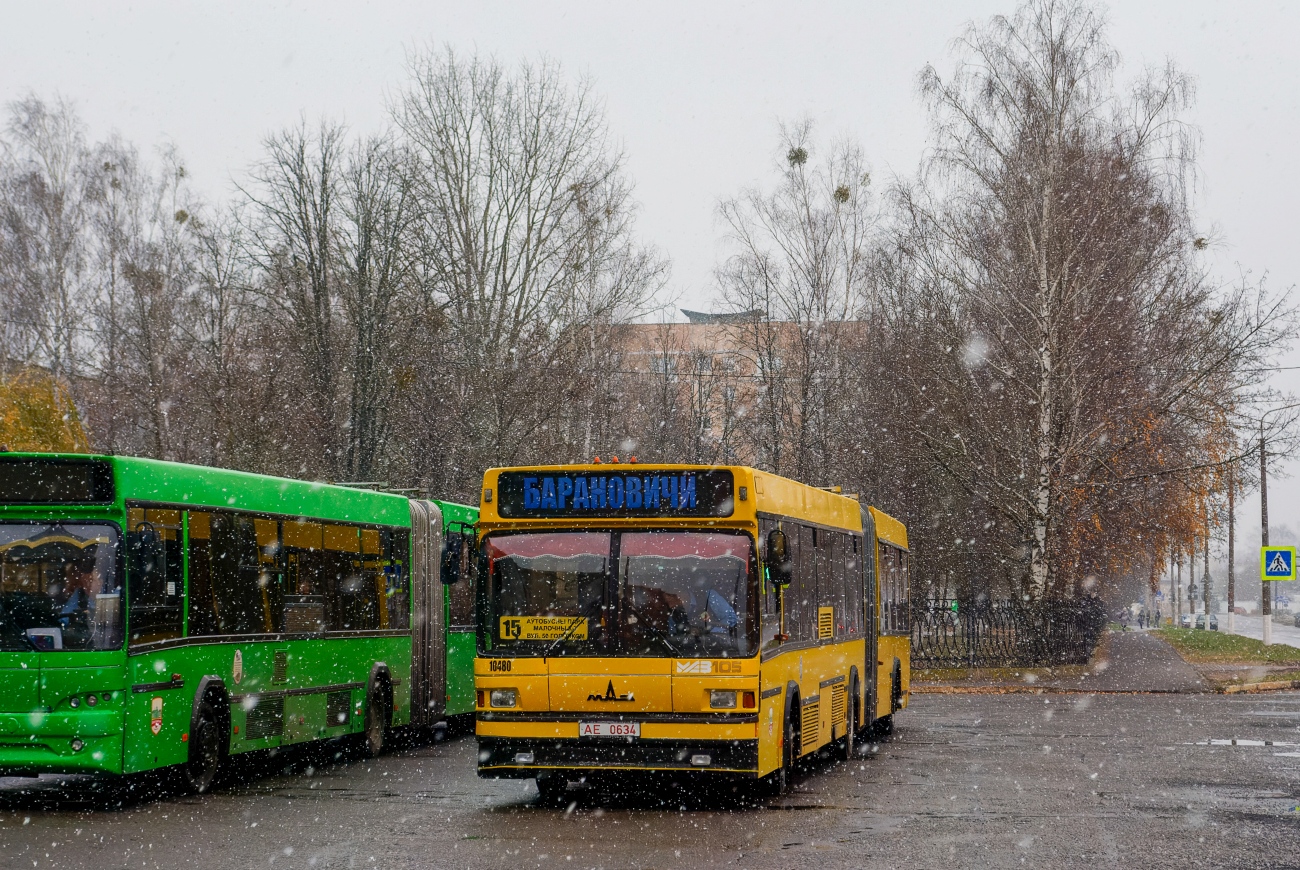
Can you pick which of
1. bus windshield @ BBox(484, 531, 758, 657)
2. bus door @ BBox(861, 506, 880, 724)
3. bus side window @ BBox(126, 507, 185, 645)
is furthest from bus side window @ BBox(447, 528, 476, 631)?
bus windshield @ BBox(484, 531, 758, 657)

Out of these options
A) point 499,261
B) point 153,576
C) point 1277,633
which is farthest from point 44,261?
point 1277,633

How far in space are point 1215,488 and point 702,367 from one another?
2795 centimetres

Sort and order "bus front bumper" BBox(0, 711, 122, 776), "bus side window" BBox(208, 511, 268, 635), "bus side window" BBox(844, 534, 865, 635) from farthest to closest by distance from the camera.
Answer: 1. "bus side window" BBox(844, 534, 865, 635)
2. "bus side window" BBox(208, 511, 268, 635)
3. "bus front bumper" BBox(0, 711, 122, 776)

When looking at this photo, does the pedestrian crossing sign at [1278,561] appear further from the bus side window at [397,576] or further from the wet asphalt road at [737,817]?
the bus side window at [397,576]

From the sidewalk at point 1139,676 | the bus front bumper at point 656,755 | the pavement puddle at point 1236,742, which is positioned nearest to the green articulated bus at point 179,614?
the bus front bumper at point 656,755

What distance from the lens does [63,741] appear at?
12.1 metres

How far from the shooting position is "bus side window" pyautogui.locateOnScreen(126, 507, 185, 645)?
40.9 ft

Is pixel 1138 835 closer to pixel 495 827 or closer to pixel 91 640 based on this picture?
pixel 495 827

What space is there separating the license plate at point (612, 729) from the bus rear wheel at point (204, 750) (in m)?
3.44

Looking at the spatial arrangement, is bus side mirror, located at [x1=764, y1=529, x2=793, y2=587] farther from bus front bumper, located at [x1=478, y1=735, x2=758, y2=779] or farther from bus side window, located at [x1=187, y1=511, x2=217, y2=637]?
bus side window, located at [x1=187, y1=511, x2=217, y2=637]

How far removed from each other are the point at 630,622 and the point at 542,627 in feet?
2.26

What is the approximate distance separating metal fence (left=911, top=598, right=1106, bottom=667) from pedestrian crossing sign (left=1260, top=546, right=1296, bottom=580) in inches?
196

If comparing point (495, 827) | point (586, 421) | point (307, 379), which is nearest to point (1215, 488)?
point (586, 421)

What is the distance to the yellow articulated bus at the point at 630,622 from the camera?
12211 millimetres
